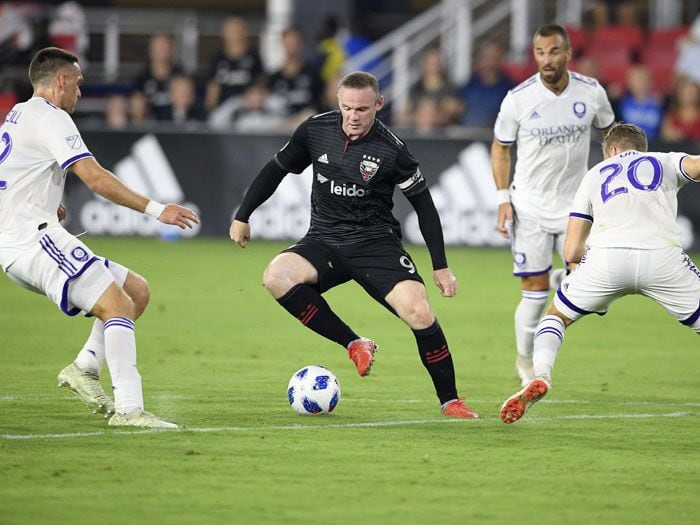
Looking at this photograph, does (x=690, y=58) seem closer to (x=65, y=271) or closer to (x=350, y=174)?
(x=350, y=174)

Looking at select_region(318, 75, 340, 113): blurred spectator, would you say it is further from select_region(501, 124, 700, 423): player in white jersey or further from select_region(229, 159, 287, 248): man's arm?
select_region(501, 124, 700, 423): player in white jersey

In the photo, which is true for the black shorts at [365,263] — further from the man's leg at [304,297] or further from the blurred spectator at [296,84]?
the blurred spectator at [296,84]

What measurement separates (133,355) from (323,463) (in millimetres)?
1367

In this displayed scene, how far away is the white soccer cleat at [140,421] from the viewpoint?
7.10 metres

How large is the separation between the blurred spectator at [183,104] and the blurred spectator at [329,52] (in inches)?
84.4

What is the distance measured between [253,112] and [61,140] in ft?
43.5

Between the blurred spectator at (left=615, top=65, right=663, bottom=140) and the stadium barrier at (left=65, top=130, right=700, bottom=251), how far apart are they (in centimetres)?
221

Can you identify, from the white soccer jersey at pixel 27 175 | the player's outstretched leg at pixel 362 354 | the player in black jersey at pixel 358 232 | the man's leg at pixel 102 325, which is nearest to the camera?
the white soccer jersey at pixel 27 175

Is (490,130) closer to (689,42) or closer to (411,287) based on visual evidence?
(689,42)

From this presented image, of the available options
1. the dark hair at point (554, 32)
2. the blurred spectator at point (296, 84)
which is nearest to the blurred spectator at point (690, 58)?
the blurred spectator at point (296, 84)

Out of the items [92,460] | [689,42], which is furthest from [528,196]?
[689,42]

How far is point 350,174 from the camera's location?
802 centimetres

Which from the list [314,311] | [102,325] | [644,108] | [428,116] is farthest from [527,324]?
[428,116]

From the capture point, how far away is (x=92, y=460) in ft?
20.7
